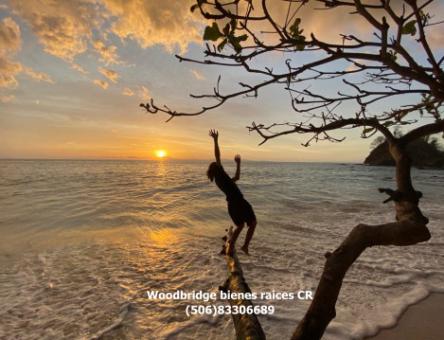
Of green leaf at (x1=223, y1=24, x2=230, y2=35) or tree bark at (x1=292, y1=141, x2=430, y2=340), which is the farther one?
tree bark at (x1=292, y1=141, x2=430, y2=340)

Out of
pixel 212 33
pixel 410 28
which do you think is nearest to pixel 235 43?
pixel 212 33

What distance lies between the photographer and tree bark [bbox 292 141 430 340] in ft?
5.18

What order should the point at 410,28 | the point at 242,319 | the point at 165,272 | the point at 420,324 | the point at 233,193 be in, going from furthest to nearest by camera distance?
the point at 165,272, the point at 233,193, the point at 420,324, the point at 242,319, the point at 410,28

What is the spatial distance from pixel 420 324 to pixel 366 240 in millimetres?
4159

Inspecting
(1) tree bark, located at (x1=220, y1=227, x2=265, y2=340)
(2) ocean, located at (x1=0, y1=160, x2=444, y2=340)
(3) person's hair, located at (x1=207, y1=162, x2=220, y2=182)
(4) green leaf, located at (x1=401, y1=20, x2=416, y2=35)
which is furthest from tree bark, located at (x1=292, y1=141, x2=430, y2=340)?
(3) person's hair, located at (x1=207, y1=162, x2=220, y2=182)

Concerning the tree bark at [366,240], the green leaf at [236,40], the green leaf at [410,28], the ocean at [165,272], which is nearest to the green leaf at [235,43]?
the green leaf at [236,40]

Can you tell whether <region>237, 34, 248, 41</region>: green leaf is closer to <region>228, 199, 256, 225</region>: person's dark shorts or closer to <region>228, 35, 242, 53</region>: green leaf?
<region>228, 35, 242, 53</region>: green leaf

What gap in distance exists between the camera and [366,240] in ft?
5.31

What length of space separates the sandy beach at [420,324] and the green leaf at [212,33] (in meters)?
4.75

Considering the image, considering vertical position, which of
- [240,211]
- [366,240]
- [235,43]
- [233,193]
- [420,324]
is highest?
[235,43]

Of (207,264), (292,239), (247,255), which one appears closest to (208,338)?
A: (207,264)

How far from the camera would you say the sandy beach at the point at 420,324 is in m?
4.21

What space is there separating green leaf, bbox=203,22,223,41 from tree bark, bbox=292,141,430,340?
1.24m

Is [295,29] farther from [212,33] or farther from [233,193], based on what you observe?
[233,193]
